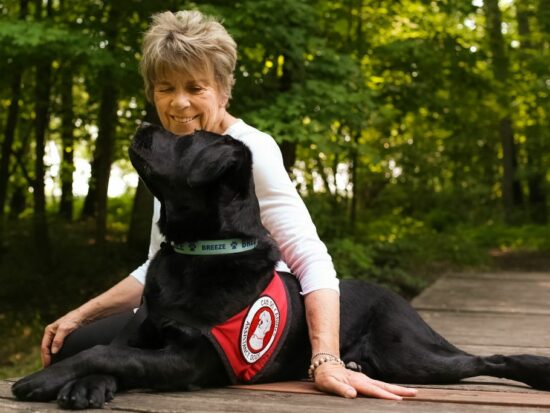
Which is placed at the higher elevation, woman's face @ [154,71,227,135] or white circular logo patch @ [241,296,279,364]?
woman's face @ [154,71,227,135]

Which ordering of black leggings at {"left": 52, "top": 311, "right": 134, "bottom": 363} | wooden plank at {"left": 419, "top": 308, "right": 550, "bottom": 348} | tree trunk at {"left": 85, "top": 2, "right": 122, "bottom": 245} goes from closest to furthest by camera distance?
black leggings at {"left": 52, "top": 311, "right": 134, "bottom": 363}
wooden plank at {"left": 419, "top": 308, "right": 550, "bottom": 348}
tree trunk at {"left": 85, "top": 2, "right": 122, "bottom": 245}

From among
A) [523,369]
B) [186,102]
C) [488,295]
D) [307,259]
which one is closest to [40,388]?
[307,259]

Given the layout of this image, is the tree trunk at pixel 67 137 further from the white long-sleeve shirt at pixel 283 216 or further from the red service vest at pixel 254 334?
the red service vest at pixel 254 334

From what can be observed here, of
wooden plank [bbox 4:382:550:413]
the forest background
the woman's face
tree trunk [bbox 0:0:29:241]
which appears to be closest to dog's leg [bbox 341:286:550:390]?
wooden plank [bbox 4:382:550:413]

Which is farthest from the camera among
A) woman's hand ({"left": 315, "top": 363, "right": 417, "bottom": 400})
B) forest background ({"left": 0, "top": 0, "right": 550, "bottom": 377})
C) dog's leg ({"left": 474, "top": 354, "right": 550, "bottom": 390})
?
forest background ({"left": 0, "top": 0, "right": 550, "bottom": 377})

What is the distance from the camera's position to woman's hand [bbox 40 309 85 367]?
116 inches

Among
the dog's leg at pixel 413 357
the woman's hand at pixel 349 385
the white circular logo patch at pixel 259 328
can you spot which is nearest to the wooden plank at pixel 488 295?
the dog's leg at pixel 413 357

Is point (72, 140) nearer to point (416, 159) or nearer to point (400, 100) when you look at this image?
point (400, 100)

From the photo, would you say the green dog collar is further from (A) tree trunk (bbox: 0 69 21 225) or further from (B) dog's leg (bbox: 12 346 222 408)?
(A) tree trunk (bbox: 0 69 21 225)

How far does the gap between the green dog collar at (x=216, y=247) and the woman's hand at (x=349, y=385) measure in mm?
465

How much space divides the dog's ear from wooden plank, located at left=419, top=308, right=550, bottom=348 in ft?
7.24

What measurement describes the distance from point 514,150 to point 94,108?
413 inches

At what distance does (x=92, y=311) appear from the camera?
3012 mm

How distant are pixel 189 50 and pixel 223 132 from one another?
339 millimetres
